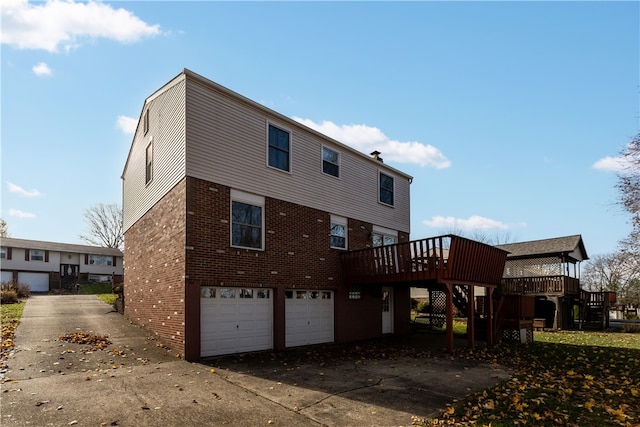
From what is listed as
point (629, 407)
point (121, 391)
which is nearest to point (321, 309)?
point (121, 391)

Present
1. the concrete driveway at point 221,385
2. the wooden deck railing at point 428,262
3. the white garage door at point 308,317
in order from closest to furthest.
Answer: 1. the concrete driveway at point 221,385
2. the wooden deck railing at point 428,262
3. the white garage door at point 308,317

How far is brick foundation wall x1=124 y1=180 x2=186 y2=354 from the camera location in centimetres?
1147

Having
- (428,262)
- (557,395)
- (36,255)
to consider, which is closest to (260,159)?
(428,262)

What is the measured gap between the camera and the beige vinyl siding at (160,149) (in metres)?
12.2

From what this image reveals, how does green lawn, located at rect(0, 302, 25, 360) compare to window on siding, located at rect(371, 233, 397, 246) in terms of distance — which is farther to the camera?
window on siding, located at rect(371, 233, 397, 246)

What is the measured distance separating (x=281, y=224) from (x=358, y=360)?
496 centimetres

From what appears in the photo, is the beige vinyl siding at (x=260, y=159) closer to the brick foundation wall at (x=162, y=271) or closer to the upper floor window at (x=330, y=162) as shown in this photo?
the upper floor window at (x=330, y=162)

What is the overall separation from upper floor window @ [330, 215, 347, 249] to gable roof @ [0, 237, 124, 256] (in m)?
36.9

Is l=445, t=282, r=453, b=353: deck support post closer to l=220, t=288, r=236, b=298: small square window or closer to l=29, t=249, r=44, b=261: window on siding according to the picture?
l=220, t=288, r=236, b=298: small square window

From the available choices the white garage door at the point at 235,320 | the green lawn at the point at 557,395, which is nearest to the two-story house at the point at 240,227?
the white garage door at the point at 235,320

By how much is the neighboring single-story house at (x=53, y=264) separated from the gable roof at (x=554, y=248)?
3628 centimetres

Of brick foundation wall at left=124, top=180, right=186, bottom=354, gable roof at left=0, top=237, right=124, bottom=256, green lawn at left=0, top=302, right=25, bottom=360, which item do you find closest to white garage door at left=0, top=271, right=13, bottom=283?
gable roof at left=0, top=237, right=124, bottom=256

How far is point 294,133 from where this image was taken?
591 inches

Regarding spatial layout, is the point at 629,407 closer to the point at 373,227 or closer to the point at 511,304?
the point at 511,304
